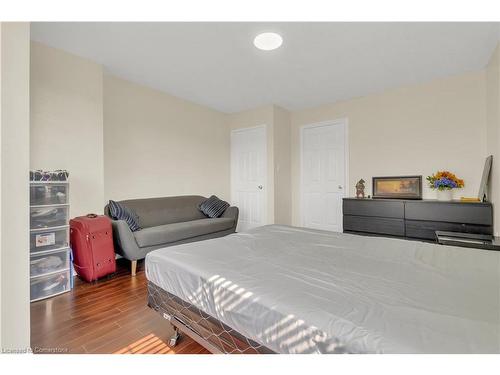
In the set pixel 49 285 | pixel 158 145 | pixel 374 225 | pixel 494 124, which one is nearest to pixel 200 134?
pixel 158 145

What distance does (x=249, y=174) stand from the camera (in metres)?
4.77

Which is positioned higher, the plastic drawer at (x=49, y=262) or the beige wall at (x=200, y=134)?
the beige wall at (x=200, y=134)

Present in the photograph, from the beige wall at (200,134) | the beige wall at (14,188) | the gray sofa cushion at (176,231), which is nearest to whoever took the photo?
the beige wall at (14,188)

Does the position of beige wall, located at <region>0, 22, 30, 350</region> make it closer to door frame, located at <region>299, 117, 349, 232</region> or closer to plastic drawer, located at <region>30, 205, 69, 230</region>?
plastic drawer, located at <region>30, 205, 69, 230</region>

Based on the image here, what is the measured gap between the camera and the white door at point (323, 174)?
166 inches

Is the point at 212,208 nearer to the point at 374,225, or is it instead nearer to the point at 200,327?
the point at 374,225

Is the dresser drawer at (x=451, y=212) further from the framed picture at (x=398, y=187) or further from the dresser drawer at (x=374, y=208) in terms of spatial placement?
the framed picture at (x=398, y=187)

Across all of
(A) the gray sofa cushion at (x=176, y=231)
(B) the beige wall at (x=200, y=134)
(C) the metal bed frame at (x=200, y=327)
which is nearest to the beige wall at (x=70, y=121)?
(B) the beige wall at (x=200, y=134)

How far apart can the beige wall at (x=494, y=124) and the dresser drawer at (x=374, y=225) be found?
955 mm

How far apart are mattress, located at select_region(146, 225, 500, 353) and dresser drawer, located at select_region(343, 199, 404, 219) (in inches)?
71.3

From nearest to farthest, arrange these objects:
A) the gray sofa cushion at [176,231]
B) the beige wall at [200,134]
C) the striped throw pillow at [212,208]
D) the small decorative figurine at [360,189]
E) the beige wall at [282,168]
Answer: the beige wall at [200,134] → the gray sofa cushion at [176,231] → the small decorative figurine at [360,189] → the striped throw pillow at [212,208] → the beige wall at [282,168]
